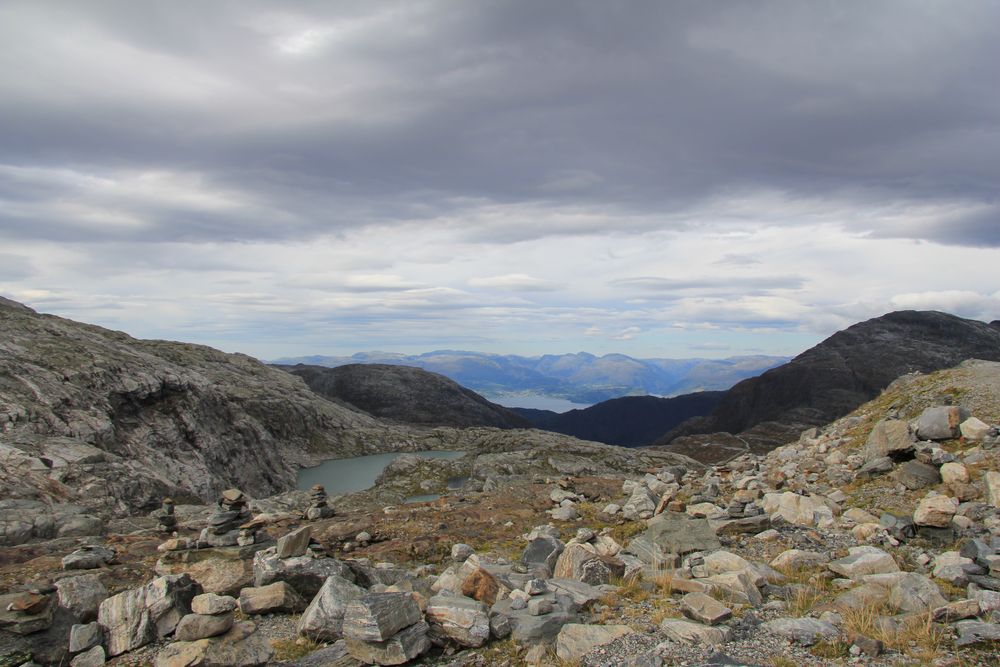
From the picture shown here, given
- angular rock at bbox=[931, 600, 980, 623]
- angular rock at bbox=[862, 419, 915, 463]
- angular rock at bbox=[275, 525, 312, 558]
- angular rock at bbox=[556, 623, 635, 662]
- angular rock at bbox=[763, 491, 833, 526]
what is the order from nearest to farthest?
angular rock at bbox=[556, 623, 635, 662]
angular rock at bbox=[931, 600, 980, 623]
angular rock at bbox=[275, 525, 312, 558]
angular rock at bbox=[763, 491, 833, 526]
angular rock at bbox=[862, 419, 915, 463]

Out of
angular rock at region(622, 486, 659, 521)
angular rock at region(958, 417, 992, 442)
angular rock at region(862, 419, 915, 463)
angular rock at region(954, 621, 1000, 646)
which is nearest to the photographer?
angular rock at region(954, 621, 1000, 646)

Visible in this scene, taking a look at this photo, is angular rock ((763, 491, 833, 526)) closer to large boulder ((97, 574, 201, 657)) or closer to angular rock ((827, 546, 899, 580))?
angular rock ((827, 546, 899, 580))

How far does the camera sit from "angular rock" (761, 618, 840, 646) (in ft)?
33.9

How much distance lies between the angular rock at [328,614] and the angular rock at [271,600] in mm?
1679

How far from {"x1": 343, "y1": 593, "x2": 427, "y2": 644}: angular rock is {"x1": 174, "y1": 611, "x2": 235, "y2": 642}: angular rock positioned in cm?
244

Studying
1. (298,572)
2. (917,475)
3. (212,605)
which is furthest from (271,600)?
(917,475)

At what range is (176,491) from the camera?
53.3 meters

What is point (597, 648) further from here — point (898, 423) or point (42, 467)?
point (42, 467)

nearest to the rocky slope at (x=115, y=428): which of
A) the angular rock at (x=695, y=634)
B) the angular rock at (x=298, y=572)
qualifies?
the angular rock at (x=298, y=572)

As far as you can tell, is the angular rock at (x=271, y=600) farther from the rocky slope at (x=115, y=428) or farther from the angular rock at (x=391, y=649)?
the rocky slope at (x=115, y=428)

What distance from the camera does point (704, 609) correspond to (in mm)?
11328

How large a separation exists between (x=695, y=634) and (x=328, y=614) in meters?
7.26

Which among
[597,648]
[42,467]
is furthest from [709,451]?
[597,648]

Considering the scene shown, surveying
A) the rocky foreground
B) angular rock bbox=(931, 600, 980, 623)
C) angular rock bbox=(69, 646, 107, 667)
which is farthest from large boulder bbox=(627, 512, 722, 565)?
angular rock bbox=(69, 646, 107, 667)
